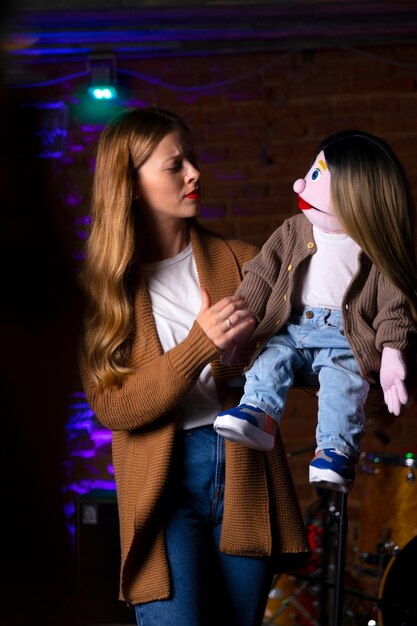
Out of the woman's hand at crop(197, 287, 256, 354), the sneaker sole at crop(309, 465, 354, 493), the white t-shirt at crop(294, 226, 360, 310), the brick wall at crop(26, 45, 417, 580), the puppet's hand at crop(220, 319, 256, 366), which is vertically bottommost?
the sneaker sole at crop(309, 465, 354, 493)

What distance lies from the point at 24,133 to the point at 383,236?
4.10 feet

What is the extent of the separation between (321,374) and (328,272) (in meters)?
0.21

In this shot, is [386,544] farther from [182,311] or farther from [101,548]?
[182,311]

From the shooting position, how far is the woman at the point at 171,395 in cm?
176

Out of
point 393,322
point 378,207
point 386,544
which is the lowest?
point 386,544

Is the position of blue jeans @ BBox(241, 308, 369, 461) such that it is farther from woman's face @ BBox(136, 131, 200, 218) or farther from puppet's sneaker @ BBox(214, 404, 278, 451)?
woman's face @ BBox(136, 131, 200, 218)

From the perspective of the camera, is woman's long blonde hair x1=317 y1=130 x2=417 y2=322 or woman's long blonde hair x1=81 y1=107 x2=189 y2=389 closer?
woman's long blonde hair x1=317 y1=130 x2=417 y2=322

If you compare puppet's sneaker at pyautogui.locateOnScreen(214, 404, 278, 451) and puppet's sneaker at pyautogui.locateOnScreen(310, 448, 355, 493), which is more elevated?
puppet's sneaker at pyautogui.locateOnScreen(214, 404, 278, 451)

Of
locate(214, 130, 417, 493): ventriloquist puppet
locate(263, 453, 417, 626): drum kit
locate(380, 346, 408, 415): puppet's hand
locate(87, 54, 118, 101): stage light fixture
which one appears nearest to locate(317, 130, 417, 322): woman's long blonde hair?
locate(214, 130, 417, 493): ventriloquist puppet

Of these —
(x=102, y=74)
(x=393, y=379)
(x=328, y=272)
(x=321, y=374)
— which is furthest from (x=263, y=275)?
(x=102, y=74)

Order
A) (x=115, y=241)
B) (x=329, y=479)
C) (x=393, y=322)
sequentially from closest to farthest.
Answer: (x=329, y=479) < (x=393, y=322) < (x=115, y=241)

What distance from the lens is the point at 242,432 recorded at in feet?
5.12

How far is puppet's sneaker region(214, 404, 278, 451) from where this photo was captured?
1.56 m

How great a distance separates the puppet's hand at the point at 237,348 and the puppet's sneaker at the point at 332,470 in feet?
0.93
